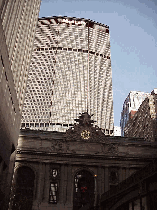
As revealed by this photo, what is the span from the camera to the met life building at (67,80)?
5246 inches

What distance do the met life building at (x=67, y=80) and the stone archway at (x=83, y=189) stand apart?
73939mm

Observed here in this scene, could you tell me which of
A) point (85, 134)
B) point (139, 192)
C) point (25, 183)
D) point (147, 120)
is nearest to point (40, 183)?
point (25, 183)

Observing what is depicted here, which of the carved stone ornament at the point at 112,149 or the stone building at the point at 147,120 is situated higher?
the stone building at the point at 147,120

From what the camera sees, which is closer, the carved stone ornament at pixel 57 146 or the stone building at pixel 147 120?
the carved stone ornament at pixel 57 146

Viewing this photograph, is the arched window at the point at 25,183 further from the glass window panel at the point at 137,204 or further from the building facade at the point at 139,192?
the glass window panel at the point at 137,204

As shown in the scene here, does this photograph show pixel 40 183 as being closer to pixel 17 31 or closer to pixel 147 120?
pixel 17 31

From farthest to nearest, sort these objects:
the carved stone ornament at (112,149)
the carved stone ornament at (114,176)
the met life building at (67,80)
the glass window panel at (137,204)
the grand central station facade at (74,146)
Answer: the met life building at (67,80)
the carved stone ornament at (112,149)
the carved stone ornament at (114,176)
the grand central station facade at (74,146)
the glass window panel at (137,204)

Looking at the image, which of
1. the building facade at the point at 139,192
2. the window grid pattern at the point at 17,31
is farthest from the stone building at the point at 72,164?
the building facade at the point at 139,192

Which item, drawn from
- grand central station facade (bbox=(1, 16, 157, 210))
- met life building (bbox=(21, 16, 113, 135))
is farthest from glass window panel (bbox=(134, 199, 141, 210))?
met life building (bbox=(21, 16, 113, 135))

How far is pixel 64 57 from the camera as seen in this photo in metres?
145

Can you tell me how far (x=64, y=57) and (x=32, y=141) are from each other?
93758 millimetres

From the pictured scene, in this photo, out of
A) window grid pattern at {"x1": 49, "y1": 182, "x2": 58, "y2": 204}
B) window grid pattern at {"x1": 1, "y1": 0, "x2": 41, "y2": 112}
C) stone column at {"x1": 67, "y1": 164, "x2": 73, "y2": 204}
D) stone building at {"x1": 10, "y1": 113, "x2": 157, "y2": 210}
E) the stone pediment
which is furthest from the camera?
the stone pediment

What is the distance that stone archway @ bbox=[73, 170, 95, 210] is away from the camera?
51.3 metres

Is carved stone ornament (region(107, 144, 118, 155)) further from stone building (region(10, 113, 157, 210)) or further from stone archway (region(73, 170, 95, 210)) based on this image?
stone archway (region(73, 170, 95, 210))
